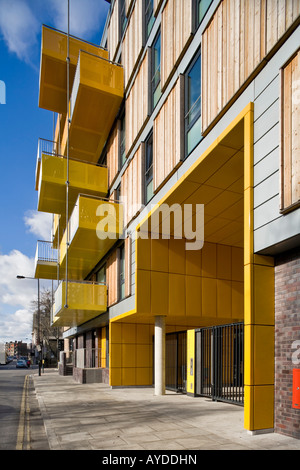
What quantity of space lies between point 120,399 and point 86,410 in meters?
2.79

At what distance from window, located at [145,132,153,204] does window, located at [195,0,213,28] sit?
16.3 feet

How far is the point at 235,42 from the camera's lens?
913 centimetres

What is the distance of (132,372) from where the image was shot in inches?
757

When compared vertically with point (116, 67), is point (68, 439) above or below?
below

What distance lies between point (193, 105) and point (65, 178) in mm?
11330

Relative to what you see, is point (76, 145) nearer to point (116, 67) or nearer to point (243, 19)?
point (116, 67)

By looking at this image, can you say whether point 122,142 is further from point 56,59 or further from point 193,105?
point 193,105

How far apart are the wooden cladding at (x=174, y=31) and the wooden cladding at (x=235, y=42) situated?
154 cm

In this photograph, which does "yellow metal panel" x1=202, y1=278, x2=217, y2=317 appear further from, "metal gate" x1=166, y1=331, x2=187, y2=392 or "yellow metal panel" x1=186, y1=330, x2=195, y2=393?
"yellow metal panel" x1=186, y1=330, x2=195, y2=393

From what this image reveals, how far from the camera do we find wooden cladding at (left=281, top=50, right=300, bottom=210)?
718 centimetres

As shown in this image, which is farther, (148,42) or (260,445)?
(148,42)

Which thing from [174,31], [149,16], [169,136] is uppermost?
[149,16]

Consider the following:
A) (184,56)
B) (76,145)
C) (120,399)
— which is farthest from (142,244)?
(76,145)

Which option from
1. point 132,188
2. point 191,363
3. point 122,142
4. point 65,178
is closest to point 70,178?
point 65,178
